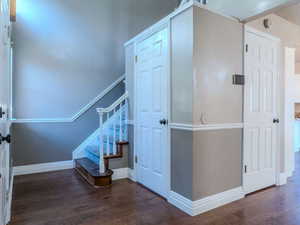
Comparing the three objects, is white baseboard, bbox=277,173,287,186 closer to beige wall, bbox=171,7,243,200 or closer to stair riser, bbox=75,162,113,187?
beige wall, bbox=171,7,243,200

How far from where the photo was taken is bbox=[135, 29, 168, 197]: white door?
2602 millimetres

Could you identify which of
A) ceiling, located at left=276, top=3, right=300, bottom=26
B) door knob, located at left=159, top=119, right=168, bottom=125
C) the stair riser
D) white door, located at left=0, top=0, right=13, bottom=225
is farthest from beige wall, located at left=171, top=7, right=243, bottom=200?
white door, located at left=0, top=0, right=13, bottom=225

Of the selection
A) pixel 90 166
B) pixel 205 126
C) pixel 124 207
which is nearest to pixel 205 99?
pixel 205 126

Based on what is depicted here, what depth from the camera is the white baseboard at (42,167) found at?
3533 mm

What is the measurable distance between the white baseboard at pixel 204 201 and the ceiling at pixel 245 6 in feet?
6.65

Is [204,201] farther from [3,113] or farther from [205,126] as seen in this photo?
[3,113]

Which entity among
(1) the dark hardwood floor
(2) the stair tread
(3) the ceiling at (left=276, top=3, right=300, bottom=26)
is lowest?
(1) the dark hardwood floor

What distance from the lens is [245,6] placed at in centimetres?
237

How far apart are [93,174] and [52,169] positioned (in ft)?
3.90

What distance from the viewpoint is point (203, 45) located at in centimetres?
222

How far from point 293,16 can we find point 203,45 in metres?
1.80

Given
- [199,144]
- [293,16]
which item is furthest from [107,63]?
[293,16]

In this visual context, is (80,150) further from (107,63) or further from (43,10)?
(43,10)

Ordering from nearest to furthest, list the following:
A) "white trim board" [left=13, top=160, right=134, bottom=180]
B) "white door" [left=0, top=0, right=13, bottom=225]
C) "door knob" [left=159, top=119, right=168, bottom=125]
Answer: "white door" [left=0, top=0, right=13, bottom=225], "door knob" [left=159, top=119, right=168, bottom=125], "white trim board" [left=13, top=160, right=134, bottom=180]
